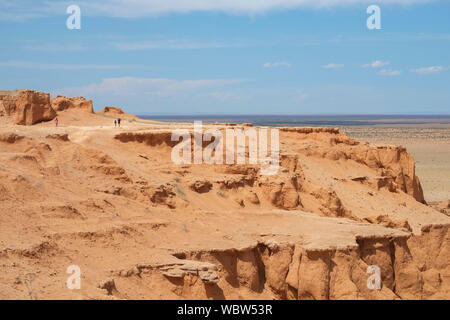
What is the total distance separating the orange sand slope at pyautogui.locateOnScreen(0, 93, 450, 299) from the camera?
13.3 meters

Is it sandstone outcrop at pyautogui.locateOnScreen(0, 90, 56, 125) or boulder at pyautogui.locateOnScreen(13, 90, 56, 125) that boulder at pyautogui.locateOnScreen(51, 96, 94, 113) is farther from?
boulder at pyautogui.locateOnScreen(13, 90, 56, 125)

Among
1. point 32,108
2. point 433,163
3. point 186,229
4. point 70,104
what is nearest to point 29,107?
point 32,108

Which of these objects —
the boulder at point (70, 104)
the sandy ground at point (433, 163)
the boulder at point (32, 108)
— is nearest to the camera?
the boulder at point (32, 108)

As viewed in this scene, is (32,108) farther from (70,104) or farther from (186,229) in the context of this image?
(186,229)

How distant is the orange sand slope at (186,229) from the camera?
13.3 meters

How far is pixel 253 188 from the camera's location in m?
21.6

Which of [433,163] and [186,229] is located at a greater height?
[186,229]

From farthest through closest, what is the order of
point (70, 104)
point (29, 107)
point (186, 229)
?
1. point (70, 104)
2. point (29, 107)
3. point (186, 229)

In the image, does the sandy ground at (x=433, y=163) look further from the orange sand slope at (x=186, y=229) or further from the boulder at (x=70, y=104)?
the boulder at (x=70, y=104)

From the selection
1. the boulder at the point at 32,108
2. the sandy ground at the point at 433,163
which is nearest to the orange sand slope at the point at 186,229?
the boulder at the point at 32,108

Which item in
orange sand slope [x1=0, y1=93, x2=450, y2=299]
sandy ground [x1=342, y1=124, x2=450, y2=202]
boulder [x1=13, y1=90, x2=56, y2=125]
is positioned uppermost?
boulder [x1=13, y1=90, x2=56, y2=125]

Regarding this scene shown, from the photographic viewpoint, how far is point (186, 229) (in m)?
16.5

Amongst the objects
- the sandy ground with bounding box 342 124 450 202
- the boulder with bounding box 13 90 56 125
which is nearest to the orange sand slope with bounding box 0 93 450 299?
the boulder with bounding box 13 90 56 125
